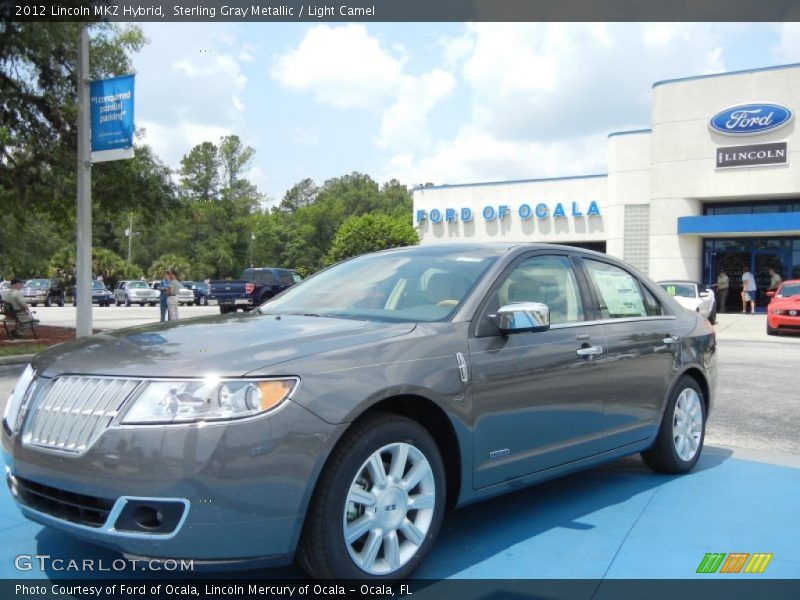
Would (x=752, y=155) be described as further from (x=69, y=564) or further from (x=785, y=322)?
(x=69, y=564)

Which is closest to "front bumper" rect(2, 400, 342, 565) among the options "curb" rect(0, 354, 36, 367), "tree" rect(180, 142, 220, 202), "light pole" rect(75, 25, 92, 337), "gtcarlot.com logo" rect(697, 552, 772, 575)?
"gtcarlot.com logo" rect(697, 552, 772, 575)

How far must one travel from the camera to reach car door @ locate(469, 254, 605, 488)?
3740 mm

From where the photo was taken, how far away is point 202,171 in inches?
3430

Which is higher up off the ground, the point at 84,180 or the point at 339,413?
the point at 84,180

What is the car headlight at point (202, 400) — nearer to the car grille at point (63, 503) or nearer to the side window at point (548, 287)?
the car grille at point (63, 503)

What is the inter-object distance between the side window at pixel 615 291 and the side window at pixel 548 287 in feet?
0.80

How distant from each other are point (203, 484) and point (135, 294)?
44.5 metres

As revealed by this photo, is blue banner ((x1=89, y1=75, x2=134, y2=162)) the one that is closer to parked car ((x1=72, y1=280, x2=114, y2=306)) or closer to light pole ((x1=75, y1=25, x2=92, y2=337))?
light pole ((x1=75, y1=25, x2=92, y2=337))

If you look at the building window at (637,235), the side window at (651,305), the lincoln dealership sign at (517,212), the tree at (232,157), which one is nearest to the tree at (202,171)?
the tree at (232,157)

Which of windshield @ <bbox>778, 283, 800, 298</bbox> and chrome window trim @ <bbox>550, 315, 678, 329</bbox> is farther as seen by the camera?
windshield @ <bbox>778, 283, 800, 298</bbox>

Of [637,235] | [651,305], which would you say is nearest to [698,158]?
[637,235]

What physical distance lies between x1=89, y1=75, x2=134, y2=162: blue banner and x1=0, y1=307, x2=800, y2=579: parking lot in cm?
1077

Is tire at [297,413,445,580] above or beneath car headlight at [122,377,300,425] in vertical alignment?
beneath

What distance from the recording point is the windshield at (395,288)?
4.04m
